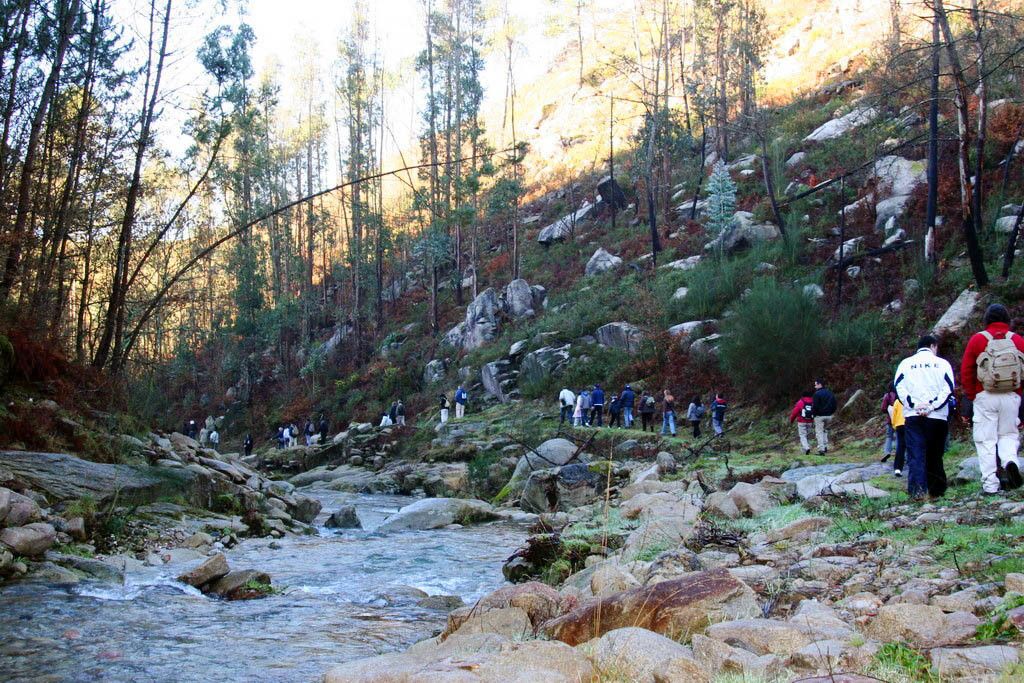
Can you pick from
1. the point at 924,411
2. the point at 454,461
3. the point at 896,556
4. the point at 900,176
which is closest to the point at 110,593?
the point at 896,556

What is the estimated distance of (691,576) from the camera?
4.46m

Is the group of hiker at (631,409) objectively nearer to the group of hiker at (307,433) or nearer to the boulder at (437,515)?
the boulder at (437,515)

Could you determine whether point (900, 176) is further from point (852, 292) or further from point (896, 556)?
point (896, 556)

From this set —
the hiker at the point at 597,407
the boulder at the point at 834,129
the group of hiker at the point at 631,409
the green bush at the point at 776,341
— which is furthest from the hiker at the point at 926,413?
the boulder at the point at 834,129

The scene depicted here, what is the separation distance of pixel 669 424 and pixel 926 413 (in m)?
12.1

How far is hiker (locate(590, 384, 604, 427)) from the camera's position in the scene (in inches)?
827

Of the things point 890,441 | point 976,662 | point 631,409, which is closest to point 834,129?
point 631,409

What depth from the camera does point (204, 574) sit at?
295 inches

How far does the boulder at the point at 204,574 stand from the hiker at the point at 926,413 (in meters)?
6.62

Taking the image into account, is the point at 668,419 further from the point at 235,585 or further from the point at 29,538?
the point at 29,538

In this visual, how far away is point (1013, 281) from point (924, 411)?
11.0 meters

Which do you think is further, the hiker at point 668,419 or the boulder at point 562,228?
the boulder at point 562,228

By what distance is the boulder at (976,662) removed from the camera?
8.48ft

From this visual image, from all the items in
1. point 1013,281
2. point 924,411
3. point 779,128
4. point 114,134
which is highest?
point 779,128
